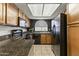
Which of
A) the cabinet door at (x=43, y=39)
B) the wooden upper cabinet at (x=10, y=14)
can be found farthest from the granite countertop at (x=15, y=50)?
the cabinet door at (x=43, y=39)

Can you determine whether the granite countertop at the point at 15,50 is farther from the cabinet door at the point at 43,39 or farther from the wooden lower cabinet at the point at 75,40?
the cabinet door at the point at 43,39

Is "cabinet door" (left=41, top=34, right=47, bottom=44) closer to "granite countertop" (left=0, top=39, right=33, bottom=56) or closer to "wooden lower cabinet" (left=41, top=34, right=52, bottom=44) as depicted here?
"wooden lower cabinet" (left=41, top=34, right=52, bottom=44)

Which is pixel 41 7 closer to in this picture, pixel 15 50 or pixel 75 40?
pixel 15 50

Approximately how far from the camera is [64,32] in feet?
8.52

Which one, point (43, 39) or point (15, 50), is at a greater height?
point (15, 50)

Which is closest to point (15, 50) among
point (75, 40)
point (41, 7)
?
point (75, 40)

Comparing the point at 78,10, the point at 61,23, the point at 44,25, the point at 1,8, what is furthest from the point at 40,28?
the point at 78,10

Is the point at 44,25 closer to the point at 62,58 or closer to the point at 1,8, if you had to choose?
the point at 1,8

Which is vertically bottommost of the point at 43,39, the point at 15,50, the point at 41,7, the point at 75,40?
the point at 43,39

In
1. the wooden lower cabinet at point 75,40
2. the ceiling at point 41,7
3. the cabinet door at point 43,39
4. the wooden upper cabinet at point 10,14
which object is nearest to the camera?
the wooden lower cabinet at point 75,40

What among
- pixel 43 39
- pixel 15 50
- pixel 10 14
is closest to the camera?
pixel 15 50

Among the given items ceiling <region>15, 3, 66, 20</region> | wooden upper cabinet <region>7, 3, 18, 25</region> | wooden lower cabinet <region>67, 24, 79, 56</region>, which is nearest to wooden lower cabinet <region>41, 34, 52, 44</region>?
ceiling <region>15, 3, 66, 20</region>

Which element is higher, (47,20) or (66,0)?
(47,20)

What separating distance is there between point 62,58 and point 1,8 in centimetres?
161
